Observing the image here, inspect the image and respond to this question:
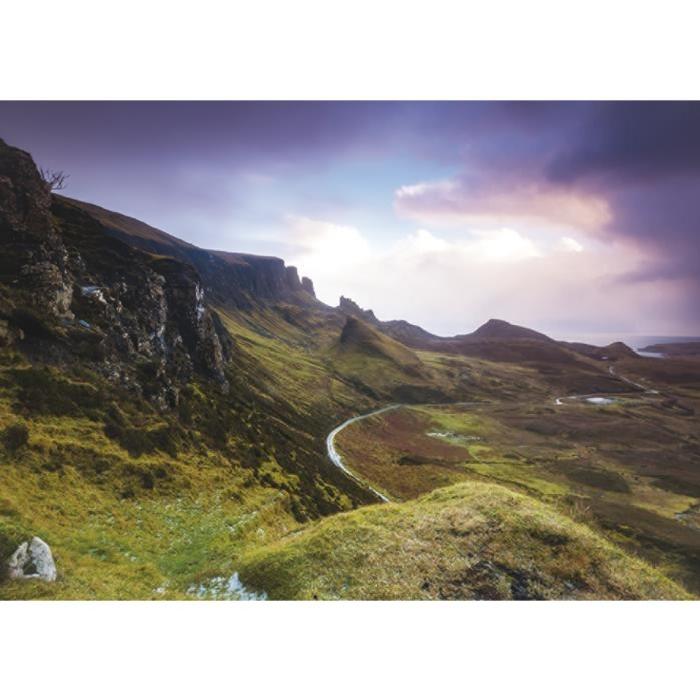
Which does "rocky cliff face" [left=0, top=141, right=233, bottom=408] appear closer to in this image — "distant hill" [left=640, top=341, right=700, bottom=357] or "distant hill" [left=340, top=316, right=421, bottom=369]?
"distant hill" [left=340, top=316, right=421, bottom=369]

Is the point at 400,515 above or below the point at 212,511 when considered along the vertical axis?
above

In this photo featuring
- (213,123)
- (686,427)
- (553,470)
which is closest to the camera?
(213,123)

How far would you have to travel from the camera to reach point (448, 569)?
12.1m

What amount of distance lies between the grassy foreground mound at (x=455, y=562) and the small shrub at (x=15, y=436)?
1207cm

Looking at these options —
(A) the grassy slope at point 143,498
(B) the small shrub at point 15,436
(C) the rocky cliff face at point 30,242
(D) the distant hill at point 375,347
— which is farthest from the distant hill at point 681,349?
(B) the small shrub at point 15,436

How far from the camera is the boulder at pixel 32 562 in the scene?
10.5 meters

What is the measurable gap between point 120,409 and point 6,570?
14.9 meters

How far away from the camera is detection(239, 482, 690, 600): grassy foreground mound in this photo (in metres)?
11.7

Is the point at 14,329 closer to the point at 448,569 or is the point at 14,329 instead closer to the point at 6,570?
the point at 6,570

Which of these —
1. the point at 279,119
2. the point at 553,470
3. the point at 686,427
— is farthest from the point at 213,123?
the point at 686,427

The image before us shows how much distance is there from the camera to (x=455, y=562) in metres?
12.3

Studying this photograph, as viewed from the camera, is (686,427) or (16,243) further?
(686,427)

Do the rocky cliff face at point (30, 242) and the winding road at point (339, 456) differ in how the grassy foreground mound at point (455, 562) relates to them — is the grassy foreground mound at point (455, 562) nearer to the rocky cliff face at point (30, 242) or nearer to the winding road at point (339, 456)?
the rocky cliff face at point (30, 242)

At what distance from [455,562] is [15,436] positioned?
19615 mm
